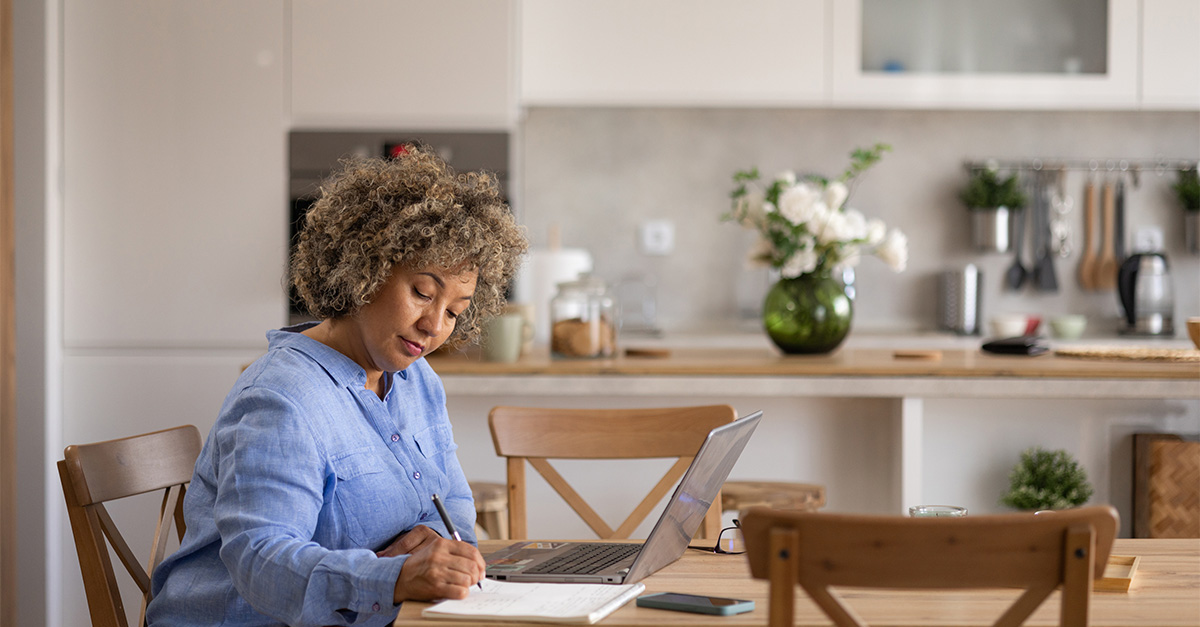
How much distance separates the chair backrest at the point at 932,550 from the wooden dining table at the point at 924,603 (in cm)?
16

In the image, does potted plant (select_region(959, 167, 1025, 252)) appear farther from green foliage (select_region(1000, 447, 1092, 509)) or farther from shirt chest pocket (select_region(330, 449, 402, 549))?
shirt chest pocket (select_region(330, 449, 402, 549))

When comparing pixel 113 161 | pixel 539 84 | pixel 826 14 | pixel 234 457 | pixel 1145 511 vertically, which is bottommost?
pixel 1145 511

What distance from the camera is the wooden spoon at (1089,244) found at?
13.2ft

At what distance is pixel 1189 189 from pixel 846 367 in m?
2.37

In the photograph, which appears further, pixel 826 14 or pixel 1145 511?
pixel 826 14

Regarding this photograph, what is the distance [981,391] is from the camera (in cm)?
231

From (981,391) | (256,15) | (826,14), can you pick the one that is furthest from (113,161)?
(981,391)

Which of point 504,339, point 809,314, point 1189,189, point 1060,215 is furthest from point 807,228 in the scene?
point 1189,189

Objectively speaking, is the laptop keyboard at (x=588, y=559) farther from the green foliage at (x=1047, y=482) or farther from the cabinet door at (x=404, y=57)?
the cabinet door at (x=404, y=57)

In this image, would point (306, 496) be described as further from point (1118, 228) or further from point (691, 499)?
Answer: point (1118, 228)

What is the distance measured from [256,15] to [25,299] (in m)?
1.12

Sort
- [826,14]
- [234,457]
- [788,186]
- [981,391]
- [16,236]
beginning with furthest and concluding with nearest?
[826,14] < [16,236] < [788,186] < [981,391] < [234,457]

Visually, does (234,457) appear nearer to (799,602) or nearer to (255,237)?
(799,602)

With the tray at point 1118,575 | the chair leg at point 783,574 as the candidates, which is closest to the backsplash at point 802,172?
the tray at point 1118,575
